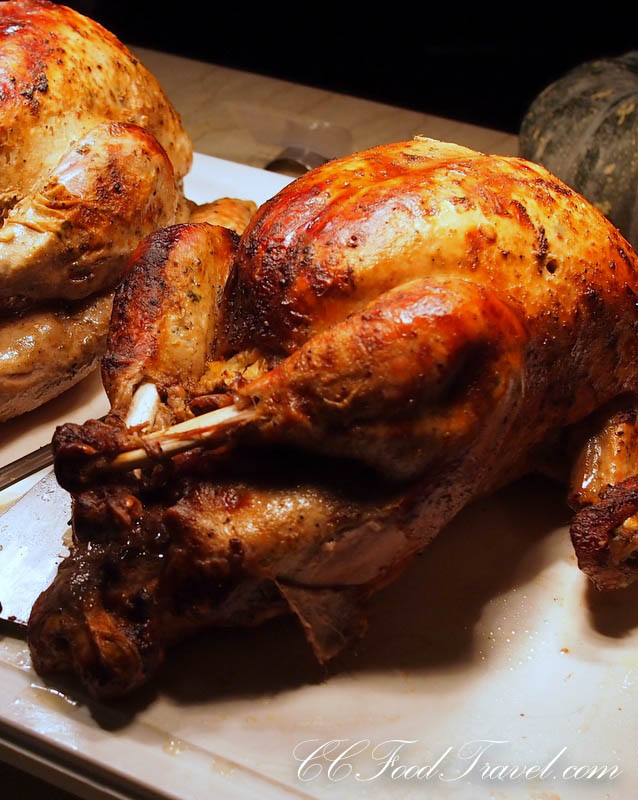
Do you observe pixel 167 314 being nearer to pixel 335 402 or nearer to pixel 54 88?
pixel 335 402

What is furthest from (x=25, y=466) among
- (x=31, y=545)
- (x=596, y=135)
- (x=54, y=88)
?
(x=596, y=135)

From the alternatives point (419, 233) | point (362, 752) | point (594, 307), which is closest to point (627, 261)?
point (594, 307)

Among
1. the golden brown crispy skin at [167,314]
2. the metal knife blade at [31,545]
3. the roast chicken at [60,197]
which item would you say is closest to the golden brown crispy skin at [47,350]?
the roast chicken at [60,197]

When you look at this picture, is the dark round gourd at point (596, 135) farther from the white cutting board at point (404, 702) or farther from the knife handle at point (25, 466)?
the knife handle at point (25, 466)

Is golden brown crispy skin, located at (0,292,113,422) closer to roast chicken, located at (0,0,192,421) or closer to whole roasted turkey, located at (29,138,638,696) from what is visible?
roast chicken, located at (0,0,192,421)

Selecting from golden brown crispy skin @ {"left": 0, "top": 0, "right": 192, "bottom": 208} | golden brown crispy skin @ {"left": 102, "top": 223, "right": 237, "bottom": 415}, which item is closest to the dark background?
golden brown crispy skin @ {"left": 0, "top": 0, "right": 192, "bottom": 208}

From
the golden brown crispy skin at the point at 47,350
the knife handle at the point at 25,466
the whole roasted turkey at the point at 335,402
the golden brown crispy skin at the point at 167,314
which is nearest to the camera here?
the whole roasted turkey at the point at 335,402

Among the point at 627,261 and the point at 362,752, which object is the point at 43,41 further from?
the point at 362,752
